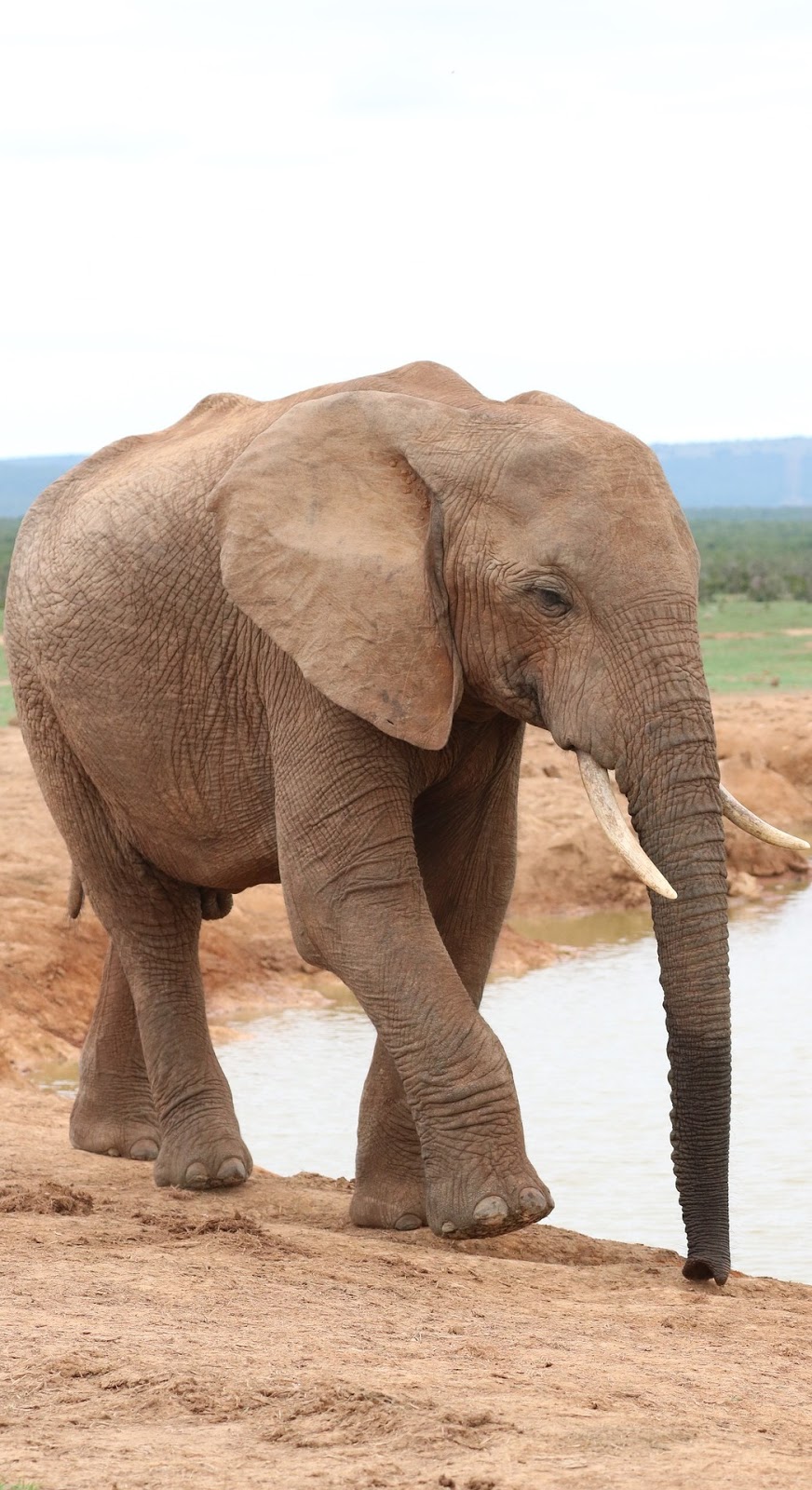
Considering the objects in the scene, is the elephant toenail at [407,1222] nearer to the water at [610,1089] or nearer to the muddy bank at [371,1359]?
the muddy bank at [371,1359]

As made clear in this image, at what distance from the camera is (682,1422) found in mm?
4289

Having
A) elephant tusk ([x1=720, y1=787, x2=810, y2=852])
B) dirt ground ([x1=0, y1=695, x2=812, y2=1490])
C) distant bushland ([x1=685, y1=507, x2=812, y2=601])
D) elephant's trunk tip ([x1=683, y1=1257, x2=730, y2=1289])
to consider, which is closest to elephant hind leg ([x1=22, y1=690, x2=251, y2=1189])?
dirt ground ([x1=0, y1=695, x2=812, y2=1490])

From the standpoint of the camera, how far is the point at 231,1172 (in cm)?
770

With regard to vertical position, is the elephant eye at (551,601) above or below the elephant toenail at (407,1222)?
above

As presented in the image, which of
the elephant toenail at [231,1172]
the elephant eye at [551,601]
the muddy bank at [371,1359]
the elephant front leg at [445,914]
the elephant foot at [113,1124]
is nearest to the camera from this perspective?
the muddy bank at [371,1359]

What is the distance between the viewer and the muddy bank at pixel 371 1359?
4004 mm

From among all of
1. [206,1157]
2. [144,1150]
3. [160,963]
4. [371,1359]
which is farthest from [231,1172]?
[371,1359]

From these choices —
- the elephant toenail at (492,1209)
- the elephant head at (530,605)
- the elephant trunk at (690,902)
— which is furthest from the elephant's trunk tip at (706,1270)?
the elephant toenail at (492,1209)

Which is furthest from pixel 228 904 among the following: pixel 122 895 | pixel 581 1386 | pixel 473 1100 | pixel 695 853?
pixel 581 1386

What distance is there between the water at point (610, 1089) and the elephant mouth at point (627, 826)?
221cm

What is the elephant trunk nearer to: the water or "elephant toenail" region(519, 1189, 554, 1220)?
"elephant toenail" region(519, 1189, 554, 1220)

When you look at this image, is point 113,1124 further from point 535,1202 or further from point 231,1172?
point 535,1202

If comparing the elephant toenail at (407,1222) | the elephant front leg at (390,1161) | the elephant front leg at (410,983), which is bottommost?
the elephant toenail at (407,1222)

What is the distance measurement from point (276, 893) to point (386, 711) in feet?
25.4
